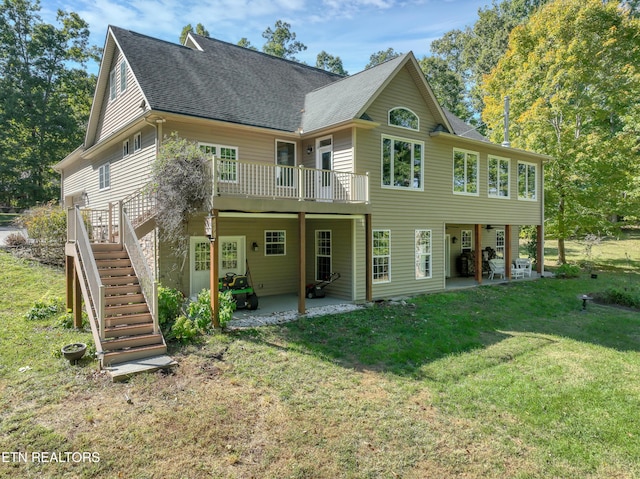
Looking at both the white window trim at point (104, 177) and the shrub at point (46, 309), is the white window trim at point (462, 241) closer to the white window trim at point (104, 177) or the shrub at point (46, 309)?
the white window trim at point (104, 177)

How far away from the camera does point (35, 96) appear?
100ft

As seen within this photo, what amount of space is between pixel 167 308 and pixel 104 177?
9970 mm

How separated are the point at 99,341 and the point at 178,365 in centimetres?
147

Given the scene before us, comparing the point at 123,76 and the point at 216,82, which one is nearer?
the point at 216,82

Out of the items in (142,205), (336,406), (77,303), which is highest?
(142,205)

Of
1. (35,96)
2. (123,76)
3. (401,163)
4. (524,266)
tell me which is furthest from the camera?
(35,96)

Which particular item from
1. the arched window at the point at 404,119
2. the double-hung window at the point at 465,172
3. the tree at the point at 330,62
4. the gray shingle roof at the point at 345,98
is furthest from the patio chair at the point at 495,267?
the tree at the point at 330,62

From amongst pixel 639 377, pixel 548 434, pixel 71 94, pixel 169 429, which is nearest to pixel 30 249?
pixel 169 429

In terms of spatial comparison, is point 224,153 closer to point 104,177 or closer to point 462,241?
point 104,177

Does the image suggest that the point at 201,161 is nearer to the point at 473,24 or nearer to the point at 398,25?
the point at 398,25

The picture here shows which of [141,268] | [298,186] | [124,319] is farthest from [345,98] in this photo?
[124,319]

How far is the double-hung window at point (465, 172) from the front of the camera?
594 inches

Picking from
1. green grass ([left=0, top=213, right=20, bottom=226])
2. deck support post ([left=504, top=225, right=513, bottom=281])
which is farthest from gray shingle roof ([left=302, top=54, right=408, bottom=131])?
green grass ([left=0, top=213, right=20, bottom=226])

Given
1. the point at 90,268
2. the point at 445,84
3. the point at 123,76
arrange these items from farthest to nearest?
1. the point at 445,84
2. the point at 123,76
3. the point at 90,268
